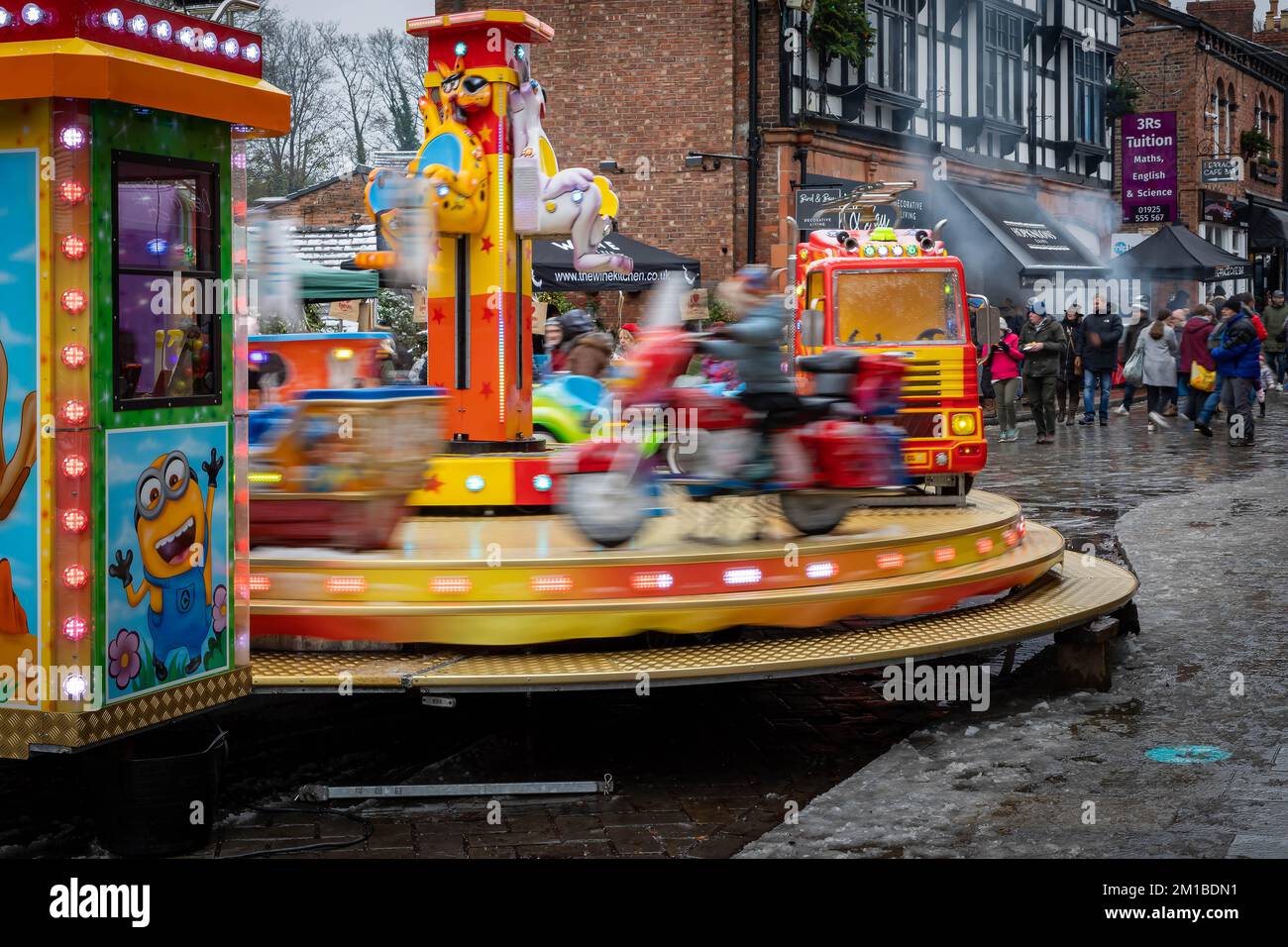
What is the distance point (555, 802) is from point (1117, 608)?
11.6 feet

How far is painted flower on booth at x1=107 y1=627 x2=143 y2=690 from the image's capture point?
17.5ft

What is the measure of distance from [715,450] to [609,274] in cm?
1417

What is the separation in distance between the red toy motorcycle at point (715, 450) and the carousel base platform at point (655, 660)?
718mm

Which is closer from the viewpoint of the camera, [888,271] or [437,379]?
[437,379]

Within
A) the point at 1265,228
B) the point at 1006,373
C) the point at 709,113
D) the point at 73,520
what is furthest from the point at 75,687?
the point at 1265,228

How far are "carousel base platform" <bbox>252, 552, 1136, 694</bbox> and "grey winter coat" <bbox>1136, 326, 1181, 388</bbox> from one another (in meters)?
16.4

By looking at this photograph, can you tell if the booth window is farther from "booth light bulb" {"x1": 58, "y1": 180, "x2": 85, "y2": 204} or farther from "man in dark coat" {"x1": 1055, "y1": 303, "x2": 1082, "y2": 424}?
"man in dark coat" {"x1": 1055, "y1": 303, "x2": 1082, "y2": 424}

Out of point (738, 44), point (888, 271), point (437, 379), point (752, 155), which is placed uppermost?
point (738, 44)

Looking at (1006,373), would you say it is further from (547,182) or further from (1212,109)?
(1212,109)

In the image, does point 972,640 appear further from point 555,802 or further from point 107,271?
point 107,271

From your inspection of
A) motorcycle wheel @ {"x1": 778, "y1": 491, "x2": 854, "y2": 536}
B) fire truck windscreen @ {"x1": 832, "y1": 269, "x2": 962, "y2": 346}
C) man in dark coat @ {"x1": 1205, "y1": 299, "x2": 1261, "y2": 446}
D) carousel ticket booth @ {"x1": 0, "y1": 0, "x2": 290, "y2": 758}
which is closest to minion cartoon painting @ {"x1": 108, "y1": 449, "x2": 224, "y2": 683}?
carousel ticket booth @ {"x1": 0, "y1": 0, "x2": 290, "y2": 758}

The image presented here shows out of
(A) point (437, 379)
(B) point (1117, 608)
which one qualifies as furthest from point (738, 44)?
(B) point (1117, 608)

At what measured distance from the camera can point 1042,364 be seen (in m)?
21.5
